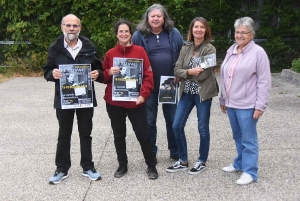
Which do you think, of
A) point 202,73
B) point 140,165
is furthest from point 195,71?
point 140,165

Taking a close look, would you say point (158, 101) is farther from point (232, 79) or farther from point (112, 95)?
point (232, 79)

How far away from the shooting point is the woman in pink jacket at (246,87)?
13.6 ft

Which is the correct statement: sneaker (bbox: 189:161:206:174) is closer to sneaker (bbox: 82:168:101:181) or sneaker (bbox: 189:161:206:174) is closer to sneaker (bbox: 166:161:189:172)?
sneaker (bbox: 166:161:189:172)

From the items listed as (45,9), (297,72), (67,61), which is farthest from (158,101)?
(45,9)

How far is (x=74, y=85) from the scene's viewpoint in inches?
171

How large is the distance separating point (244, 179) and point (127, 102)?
1517 millimetres

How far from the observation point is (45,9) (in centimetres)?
1338

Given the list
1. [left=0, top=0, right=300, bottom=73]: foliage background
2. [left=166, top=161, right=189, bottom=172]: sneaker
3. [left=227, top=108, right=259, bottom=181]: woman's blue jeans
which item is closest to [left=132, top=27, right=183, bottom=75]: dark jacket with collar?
[left=227, top=108, right=259, bottom=181]: woman's blue jeans

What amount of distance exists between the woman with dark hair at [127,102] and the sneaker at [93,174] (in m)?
0.21

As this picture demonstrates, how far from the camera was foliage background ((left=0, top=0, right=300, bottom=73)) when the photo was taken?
13109mm

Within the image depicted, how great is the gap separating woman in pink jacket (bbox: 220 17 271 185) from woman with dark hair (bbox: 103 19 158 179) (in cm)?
87

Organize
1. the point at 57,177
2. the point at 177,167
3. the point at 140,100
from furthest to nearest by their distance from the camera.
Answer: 1. the point at 177,167
2. the point at 57,177
3. the point at 140,100

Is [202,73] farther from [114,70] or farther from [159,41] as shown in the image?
[114,70]

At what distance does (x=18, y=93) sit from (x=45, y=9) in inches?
164
